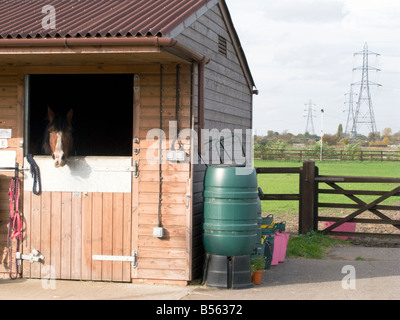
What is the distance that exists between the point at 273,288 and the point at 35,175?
3370mm

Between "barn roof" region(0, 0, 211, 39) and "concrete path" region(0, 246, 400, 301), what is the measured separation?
9.77 feet

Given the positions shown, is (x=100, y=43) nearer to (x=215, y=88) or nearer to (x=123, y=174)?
(x=123, y=174)

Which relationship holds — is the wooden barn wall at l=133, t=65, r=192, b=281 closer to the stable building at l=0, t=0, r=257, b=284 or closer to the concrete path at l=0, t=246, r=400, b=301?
the stable building at l=0, t=0, r=257, b=284

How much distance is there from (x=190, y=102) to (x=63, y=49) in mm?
1677

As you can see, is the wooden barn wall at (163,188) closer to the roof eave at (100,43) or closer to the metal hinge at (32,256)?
the roof eave at (100,43)

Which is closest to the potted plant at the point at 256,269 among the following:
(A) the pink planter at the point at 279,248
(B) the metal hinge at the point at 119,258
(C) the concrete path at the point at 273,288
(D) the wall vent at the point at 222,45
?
(C) the concrete path at the point at 273,288

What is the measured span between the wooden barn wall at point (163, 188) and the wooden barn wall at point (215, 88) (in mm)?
221

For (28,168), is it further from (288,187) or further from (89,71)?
(288,187)

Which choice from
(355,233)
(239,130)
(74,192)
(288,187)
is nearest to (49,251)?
(74,192)

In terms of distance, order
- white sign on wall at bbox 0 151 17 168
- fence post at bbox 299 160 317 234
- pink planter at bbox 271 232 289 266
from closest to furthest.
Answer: white sign on wall at bbox 0 151 17 168
pink planter at bbox 271 232 289 266
fence post at bbox 299 160 317 234

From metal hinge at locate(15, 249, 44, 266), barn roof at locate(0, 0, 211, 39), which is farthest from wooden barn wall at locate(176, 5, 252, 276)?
metal hinge at locate(15, 249, 44, 266)

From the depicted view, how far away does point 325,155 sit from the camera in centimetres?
4991

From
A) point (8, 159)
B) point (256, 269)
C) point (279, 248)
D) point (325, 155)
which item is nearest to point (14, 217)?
point (8, 159)

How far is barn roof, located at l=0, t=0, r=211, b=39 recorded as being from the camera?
6.67m
